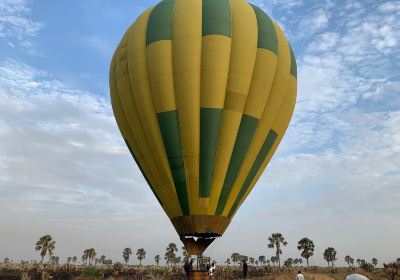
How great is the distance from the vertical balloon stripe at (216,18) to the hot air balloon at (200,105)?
0.18 feet

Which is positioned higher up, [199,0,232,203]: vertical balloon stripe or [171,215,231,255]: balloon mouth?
[199,0,232,203]: vertical balloon stripe

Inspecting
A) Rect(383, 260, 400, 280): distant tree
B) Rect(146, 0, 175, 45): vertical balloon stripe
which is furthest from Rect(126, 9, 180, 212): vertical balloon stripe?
Rect(383, 260, 400, 280): distant tree

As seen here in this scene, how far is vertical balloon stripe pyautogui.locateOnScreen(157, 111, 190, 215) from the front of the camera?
58.5 feet

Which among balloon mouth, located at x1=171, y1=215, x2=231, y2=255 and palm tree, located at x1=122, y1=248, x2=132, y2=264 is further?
palm tree, located at x1=122, y1=248, x2=132, y2=264

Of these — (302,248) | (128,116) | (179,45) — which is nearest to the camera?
(179,45)

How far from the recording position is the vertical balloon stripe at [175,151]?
58.5 feet

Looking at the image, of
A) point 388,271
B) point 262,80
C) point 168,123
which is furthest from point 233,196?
point 388,271

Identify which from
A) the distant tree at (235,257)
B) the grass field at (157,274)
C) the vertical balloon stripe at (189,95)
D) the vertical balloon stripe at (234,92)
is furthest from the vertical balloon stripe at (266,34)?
the distant tree at (235,257)

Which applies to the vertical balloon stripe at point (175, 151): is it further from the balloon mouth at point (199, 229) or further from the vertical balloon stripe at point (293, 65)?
the vertical balloon stripe at point (293, 65)

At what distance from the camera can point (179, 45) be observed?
1873 centimetres

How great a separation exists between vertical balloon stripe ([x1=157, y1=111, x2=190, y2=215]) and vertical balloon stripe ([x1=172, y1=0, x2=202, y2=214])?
22cm

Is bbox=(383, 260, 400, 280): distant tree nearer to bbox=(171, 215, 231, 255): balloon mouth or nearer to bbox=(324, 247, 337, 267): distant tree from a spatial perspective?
bbox=(171, 215, 231, 255): balloon mouth

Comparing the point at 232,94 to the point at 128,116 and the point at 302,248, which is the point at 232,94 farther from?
the point at 302,248

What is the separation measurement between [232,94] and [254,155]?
11.7ft
